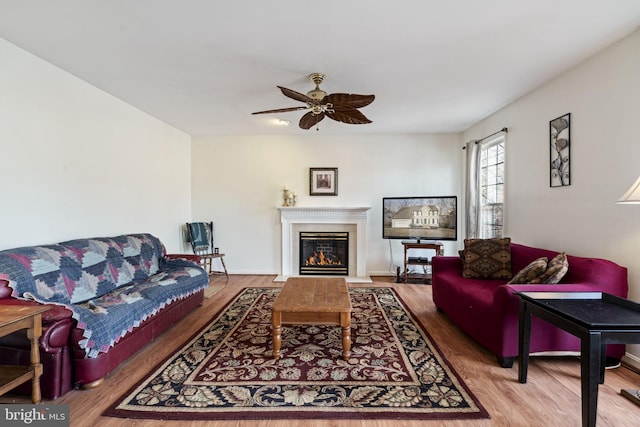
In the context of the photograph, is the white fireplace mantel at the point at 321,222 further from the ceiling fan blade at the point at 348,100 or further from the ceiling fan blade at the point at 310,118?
the ceiling fan blade at the point at 348,100

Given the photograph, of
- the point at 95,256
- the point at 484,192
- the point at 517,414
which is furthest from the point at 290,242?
the point at 517,414

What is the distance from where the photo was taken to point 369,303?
371 centimetres

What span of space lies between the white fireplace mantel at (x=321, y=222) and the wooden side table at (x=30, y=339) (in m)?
3.56

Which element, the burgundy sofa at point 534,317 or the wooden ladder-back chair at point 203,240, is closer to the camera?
the burgundy sofa at point 534,317

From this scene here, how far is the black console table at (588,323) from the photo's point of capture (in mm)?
1481

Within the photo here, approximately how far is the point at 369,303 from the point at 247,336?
64.3 inches

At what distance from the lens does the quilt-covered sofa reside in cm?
184

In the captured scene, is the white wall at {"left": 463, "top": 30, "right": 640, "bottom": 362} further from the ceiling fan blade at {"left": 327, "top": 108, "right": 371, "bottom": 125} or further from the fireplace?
the fireplace

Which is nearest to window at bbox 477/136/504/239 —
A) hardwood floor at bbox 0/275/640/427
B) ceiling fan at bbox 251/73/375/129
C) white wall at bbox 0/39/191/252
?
hardwood floor at bbox 0/275/640/427

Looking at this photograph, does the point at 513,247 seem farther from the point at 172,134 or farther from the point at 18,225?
the point at 172,134

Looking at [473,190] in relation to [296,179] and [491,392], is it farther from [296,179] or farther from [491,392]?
[491,392]

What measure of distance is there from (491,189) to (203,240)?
15.2 ft

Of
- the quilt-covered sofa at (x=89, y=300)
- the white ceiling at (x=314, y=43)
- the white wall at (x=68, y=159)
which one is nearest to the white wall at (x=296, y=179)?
the white wall at (x=68, y=159)

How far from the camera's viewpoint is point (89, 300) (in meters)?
2.47
